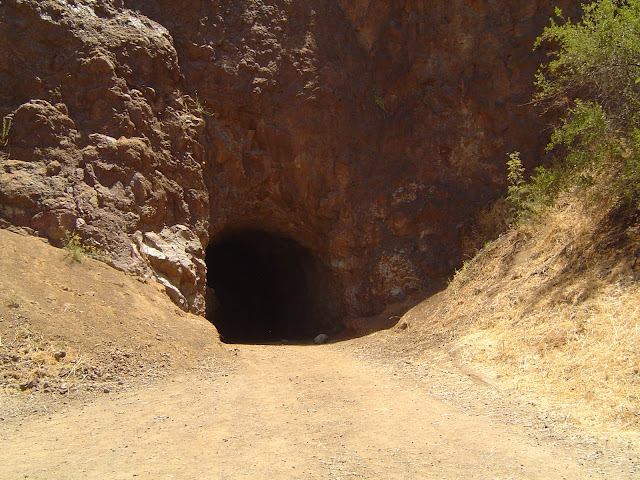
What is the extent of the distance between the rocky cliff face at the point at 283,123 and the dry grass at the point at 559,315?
1992mm

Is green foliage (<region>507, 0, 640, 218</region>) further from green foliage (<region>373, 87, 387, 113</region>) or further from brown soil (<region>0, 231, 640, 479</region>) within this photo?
green foliage (<region>373, 87, 387, 113</region>)

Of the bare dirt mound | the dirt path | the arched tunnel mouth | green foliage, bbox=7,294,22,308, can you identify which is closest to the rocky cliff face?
the arched tunnel mouth

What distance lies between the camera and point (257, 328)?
1758 centimetres

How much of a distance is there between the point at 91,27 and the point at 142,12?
169 centimetres

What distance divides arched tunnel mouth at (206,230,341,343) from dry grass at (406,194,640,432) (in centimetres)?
405

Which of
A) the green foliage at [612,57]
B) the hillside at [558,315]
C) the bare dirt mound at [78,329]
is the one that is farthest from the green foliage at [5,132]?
the green foliage at [612,57]

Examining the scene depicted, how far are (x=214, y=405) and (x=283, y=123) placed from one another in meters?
8.63

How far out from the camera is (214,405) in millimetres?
6184

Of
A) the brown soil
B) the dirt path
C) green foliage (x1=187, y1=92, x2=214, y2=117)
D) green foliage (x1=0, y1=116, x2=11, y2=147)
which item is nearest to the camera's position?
the dirt path

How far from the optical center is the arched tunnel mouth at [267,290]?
14.8 metres

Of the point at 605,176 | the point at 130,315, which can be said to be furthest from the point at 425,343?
the point at 130,315

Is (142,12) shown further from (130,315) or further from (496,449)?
(496,449)

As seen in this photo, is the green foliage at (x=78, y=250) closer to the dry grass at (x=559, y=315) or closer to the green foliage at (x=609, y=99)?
the dry grass at (x=559, y=315)

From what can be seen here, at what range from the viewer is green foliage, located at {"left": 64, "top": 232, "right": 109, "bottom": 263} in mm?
9023
